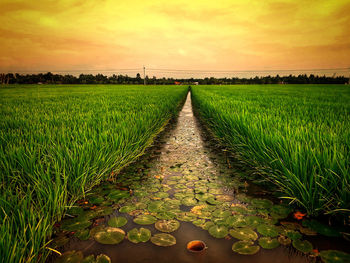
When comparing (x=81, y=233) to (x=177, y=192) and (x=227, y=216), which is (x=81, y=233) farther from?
(x=227, y=216)

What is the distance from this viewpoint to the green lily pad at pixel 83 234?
4.93ft

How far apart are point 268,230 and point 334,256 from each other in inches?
15.8

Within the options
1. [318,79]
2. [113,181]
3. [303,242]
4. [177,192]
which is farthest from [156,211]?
[318,79]

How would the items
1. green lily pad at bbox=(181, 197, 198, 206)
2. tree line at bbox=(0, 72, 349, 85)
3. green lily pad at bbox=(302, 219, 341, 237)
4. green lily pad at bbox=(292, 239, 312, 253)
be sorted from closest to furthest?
green lily pad at bbox=(292, 239, 312, 253)
green lily pad at bbox=(302, 219, 341, 237)
green lily pad at bbox=(181, 197, 198, 206)
tree line at bbox=(0, 72, 349, 85)

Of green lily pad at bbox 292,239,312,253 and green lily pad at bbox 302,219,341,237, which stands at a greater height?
green lily pad at bbox 302,219,341,237

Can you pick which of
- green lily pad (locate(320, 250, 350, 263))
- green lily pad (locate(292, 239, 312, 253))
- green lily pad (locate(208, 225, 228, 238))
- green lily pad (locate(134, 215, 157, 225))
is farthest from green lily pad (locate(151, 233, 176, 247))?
green lily pad (locate(320, 250, 350, 263))

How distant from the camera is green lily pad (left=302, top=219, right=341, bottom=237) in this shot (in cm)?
147

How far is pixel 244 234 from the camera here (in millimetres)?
1521

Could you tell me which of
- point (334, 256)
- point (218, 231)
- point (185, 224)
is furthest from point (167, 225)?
point (334, 256)

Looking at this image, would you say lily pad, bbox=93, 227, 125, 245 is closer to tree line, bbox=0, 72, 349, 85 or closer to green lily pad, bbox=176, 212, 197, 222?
green lily pad, bbox=176, 212, 197, 222

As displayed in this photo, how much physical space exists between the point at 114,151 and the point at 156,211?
3.37 ft

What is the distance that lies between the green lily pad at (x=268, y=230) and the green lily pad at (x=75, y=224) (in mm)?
1352

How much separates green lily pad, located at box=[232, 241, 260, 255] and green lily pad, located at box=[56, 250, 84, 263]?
3.32 ft

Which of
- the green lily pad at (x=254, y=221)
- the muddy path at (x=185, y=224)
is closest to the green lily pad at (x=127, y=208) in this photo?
the muddy path at (x=185, y=224)
